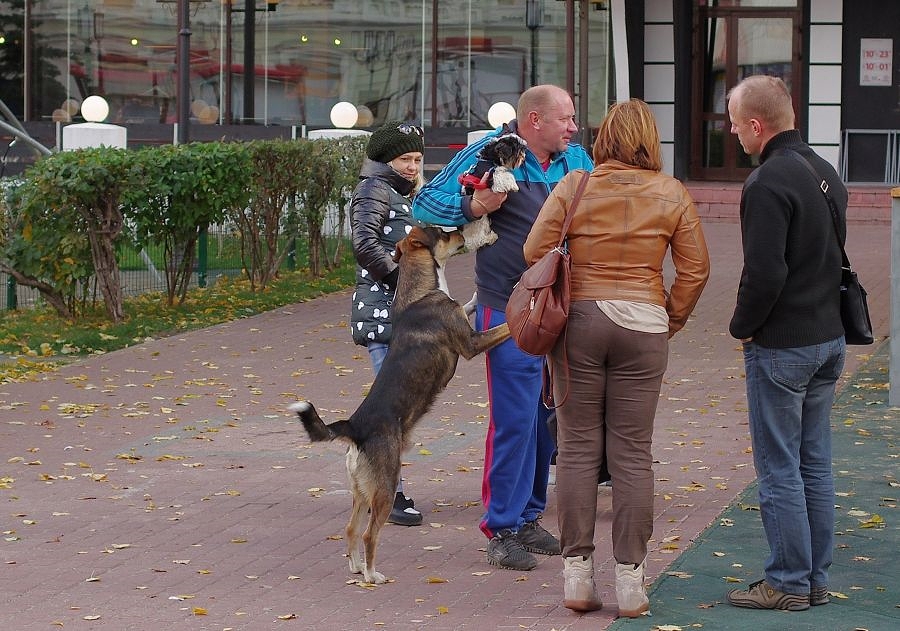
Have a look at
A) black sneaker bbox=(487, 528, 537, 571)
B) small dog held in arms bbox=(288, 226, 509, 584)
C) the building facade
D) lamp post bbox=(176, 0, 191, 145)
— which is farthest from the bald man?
the building facade

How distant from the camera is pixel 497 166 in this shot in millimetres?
5750

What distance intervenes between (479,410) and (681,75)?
653 inches

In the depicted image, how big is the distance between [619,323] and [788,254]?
2.09 ft

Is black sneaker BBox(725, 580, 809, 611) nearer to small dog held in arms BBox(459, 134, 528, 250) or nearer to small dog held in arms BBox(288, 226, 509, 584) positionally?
small dog held in arms BBox(288, 226, 509, 584)

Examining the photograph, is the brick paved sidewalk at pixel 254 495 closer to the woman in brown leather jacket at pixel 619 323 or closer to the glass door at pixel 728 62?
the woman in brown leather jacket at pixel 619 323

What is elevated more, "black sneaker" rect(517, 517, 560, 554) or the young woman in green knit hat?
the young woman in green knit hat

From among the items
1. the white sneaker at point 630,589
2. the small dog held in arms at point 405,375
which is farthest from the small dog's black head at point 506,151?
the white sneaker at point 630,589

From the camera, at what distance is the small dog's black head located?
18.8 feet

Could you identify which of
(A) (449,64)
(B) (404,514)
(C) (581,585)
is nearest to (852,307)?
(C) (581,585)

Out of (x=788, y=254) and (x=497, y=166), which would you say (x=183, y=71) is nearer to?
(x=497, y=166)

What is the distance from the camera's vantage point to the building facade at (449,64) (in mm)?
24750

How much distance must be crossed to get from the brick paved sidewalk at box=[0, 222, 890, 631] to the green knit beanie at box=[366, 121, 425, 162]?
170cm

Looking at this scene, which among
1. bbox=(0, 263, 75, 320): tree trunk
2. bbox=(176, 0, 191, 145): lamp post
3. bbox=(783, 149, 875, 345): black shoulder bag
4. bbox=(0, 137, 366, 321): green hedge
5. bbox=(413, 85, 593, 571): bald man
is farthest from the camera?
bbox=(176, 0, 191, 145): lamp post

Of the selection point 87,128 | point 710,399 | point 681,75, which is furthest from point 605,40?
point 710,399
